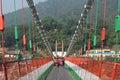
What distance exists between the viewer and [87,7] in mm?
64375

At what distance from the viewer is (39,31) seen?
84125 millimetres

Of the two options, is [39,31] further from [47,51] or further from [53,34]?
[53,34]

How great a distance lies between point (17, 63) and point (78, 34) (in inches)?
3008

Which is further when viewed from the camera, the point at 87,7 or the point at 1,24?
the point at 87,7

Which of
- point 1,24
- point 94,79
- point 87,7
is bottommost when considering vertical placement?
point 94,79

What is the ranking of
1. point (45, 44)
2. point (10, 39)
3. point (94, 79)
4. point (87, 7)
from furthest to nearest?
point (45, 44) → point (10, 39) → point (87, 7) → point (94, 79)

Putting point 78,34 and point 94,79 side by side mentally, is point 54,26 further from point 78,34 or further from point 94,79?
point 94,79

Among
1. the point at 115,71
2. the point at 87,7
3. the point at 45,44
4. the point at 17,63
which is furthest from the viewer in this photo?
the point at 45,44

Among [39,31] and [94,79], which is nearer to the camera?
[94,79]

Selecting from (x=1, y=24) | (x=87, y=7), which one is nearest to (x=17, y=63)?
(x=1, y=24)

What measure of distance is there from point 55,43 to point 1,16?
137668 millimetres

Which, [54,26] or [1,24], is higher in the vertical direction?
[54,26]

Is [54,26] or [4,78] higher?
[54,26]

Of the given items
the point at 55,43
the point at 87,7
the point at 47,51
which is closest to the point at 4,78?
the point at 87,7
